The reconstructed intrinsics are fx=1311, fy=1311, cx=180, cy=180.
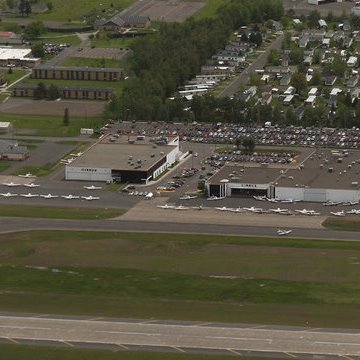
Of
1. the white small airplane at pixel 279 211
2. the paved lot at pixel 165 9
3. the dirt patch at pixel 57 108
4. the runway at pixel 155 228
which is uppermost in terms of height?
the paved lot at pixel 165 9

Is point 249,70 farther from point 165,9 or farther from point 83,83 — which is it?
point 165,9

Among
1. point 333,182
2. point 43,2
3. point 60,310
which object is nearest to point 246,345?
point 60,310

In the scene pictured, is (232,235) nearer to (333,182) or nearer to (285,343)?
(333,182)

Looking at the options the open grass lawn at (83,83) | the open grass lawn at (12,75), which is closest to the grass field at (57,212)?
the open grass lawn at (83,83)

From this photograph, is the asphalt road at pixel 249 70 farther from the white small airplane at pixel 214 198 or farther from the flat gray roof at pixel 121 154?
the white small airplane at pixel 214 198

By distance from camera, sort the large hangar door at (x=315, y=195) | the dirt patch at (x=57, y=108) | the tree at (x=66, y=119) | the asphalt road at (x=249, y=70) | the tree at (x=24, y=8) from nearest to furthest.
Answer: the large hangar door at (x=315, y=195) < the tree at (x=66, y=119) < the dirt patch at (x=57, y=108) < the asphalt road at (x=249, y=70) < the tree at (x=24, y=8)

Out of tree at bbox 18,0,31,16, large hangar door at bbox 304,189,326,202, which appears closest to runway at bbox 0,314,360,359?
large hangar door at bbox 304,189,326,202

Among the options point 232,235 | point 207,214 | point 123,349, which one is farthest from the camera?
point 207,214
